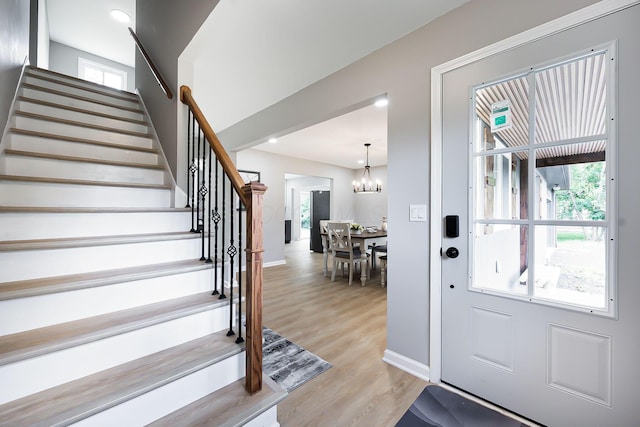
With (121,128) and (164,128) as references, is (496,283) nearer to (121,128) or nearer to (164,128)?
(164,128)

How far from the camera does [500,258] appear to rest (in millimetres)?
1589

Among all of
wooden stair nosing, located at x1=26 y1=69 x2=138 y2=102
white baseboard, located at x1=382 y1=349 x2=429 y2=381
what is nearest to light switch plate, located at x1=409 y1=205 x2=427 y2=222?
white baseboard, located at x1=382 y1=349 x2=429 y2=381

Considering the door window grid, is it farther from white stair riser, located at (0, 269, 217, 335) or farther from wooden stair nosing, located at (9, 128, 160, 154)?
wooden stair nosing, located at (9, 128, 160, 154)

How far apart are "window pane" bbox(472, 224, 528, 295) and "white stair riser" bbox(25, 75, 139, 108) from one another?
3.85 metres

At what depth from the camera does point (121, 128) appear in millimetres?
2707

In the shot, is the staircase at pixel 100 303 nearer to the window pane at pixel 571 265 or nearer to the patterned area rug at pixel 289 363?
the patterned area rug at pixel 289 363

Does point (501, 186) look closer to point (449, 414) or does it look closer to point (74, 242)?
point (449, 414)

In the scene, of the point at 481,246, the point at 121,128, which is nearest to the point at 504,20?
the point at 481,246

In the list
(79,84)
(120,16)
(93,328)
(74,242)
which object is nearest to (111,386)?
(93,328)

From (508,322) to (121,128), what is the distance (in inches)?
145

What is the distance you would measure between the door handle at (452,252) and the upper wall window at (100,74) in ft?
22.5

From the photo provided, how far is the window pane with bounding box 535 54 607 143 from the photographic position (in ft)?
4.12

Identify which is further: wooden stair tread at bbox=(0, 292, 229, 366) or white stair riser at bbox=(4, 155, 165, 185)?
white stair riser at bbox=(4, 155, 165, 185)

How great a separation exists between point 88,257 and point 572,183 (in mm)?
2682
